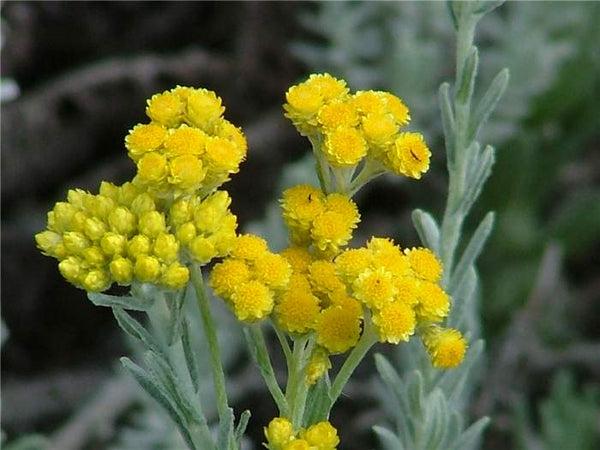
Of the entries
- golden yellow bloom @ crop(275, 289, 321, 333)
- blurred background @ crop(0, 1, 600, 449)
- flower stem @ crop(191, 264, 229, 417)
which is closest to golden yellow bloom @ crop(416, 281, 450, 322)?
golden yellow bloom @ crop(275, 289, 321, 333)

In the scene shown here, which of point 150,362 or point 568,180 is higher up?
point 150,362

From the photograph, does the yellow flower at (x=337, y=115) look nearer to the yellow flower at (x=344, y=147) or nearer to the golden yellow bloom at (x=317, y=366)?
the yellow flower at (x=344, y=147)

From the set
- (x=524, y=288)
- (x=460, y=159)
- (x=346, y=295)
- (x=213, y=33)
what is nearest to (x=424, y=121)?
(x=524, y=288)

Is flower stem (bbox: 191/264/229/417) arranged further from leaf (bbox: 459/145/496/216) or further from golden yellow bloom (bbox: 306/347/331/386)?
leaf (bbox: 459/145/496/216)

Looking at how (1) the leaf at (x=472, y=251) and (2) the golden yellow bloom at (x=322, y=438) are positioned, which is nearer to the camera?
(2) the golden yellow bloom at (x=322, y=438)

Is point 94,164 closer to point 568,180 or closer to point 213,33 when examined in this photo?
point 213,33

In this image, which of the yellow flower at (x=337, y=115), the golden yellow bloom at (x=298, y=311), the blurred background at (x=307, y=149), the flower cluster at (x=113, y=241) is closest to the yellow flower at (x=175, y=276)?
the flower cluster at (x=113, y=241)
